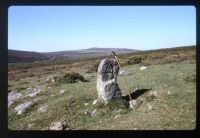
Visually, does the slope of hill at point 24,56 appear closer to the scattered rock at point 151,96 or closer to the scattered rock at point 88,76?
the scattered rock at point 88,76

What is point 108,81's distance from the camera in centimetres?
1252

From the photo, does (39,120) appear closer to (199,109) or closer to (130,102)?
(130,102)

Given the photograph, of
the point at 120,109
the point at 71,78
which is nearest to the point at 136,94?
the point at 120,109

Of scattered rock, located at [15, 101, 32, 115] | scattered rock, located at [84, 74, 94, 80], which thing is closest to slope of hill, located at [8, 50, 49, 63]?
scattered rock, located at [84, 74, 94, 80]

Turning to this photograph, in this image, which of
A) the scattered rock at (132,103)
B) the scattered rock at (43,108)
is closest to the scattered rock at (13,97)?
the scattered rock at (43,108)

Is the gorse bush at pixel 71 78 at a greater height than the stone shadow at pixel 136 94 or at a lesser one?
greater

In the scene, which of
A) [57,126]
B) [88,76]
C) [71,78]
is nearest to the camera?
[57,126]

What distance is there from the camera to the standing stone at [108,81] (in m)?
12.2

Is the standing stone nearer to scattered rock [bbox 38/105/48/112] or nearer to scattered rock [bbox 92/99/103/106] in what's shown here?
scattered rock [bbox 92/99/103/106]

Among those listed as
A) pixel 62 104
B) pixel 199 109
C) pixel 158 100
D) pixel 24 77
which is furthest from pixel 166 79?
→ pixel 24 77

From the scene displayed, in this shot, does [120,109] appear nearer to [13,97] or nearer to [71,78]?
[13,97]

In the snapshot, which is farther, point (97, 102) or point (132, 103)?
point (97, 102)

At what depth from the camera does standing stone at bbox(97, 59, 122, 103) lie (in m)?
12.2

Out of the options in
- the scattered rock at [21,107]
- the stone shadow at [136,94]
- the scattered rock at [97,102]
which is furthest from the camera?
the scattered rock at [21,107]
